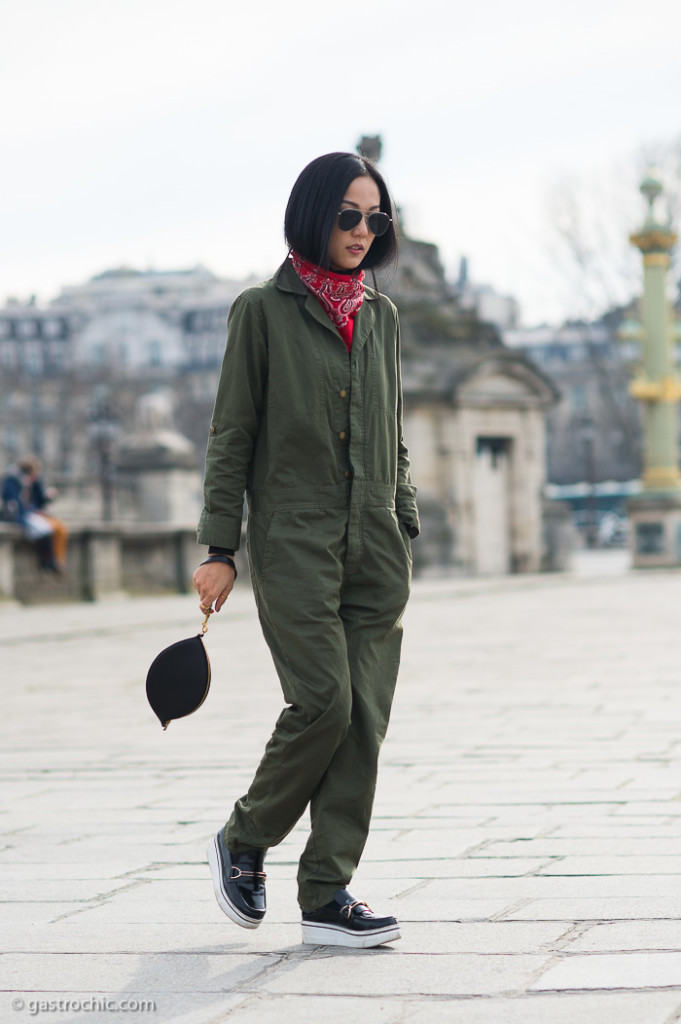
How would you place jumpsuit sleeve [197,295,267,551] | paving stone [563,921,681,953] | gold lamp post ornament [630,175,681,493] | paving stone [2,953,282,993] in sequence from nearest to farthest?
paving stone [2,953,282,993] < paving stone [563,921,681,953] < jumpsuit sleeve [197,295,267,551] < gold lamp post ornament [630,175,681,493]

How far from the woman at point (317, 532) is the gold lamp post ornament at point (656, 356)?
88.9 ft

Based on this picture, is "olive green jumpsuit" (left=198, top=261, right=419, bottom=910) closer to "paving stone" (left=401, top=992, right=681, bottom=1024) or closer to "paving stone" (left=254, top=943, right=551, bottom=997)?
"paving stone" (left=254, top=943, right=551, bottom=997)

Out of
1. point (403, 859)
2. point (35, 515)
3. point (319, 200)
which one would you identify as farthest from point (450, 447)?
point (319, 200)

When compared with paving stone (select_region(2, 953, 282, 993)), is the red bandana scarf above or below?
above

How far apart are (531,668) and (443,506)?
17.2m

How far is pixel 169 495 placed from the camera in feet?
101

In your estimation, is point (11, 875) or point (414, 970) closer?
point (414, 970)

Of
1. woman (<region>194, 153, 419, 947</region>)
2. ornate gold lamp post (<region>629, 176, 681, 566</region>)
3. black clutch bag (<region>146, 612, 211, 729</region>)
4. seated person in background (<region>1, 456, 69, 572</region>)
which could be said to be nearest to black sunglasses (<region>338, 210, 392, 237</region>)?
woman (<region>194, 153, 419, 947</region>)

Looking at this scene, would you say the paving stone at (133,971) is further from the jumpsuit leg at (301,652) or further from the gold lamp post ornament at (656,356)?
the gold lamp post ornament at (656,356)

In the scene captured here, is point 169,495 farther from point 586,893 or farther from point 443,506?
point 586,893

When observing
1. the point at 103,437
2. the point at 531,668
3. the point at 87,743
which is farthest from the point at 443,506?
the point at 87,743

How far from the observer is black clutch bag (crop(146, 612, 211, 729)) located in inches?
150

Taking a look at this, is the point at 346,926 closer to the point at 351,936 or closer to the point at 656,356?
the point at 351,936

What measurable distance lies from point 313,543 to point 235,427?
Answer: 331 millimetres
